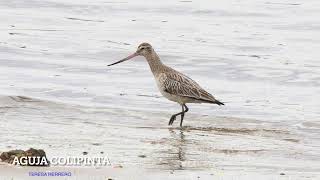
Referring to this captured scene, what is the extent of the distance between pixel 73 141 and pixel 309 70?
281 inches

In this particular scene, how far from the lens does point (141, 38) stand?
62.6ft

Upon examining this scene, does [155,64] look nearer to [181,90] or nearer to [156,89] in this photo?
[181,90]

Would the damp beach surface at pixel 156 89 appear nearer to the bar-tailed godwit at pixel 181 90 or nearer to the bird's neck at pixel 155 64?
the bar-tailed godwit at pixel 181 90

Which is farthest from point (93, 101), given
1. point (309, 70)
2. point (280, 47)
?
point (280, 47)

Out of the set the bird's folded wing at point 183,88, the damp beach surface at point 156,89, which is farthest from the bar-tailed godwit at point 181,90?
the damp beach surface at point 156,89

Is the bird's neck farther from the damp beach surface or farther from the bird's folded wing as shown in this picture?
the damp beach surface

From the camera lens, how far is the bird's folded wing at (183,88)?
1205 cm

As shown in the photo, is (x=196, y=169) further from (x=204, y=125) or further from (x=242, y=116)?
(x=242, y=116)

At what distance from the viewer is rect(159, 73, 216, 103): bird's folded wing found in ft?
39.5

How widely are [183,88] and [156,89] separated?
2.62 meters

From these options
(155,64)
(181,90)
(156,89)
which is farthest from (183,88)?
(156,89)

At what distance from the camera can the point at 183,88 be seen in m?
12.2

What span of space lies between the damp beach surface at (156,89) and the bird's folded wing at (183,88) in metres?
0.39

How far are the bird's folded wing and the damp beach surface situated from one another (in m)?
0.39
